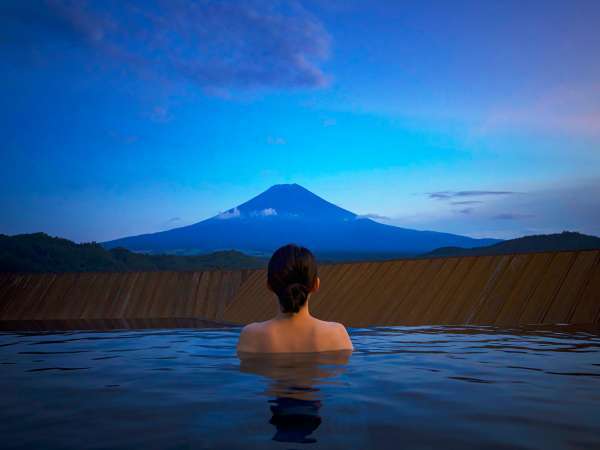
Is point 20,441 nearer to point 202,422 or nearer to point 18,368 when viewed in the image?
point 202,422

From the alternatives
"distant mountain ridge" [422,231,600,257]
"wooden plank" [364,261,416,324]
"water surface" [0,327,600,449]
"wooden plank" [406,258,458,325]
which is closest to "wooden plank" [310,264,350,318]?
"wooden plank" [364,261,416,324]

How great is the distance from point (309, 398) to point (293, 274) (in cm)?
106

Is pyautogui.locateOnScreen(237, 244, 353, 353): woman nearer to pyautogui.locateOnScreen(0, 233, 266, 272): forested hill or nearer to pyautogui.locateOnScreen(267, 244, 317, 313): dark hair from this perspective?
pyautogui.locateOnScreen(267, 244, 317, 313): dark hair

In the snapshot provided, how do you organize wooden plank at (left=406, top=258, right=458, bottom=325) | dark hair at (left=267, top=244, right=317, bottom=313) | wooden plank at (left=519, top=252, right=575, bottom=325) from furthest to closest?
wooden plank at (left=406, top=258, right=458, bottom=325) → wooden plank at (left=519, top=252, right=575, bottom=325) → dark hair at (left=267, top=244, right=317, bottom=313)

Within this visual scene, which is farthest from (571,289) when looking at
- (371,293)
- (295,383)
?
(295,383)

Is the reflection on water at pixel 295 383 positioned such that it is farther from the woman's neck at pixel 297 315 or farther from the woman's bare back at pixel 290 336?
the woman's neck at pixel 297 315

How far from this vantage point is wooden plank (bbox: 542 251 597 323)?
7.80 metres

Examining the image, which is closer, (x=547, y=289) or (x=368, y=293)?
(x=547, y=289)

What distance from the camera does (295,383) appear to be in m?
3.22

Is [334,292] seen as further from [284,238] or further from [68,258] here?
[284,238]

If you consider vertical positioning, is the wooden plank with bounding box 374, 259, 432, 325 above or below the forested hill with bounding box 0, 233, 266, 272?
below

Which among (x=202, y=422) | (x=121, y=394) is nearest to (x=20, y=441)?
(x=202, y=422)

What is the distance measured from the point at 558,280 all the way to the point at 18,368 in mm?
7223

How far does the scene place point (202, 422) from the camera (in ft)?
7.88
